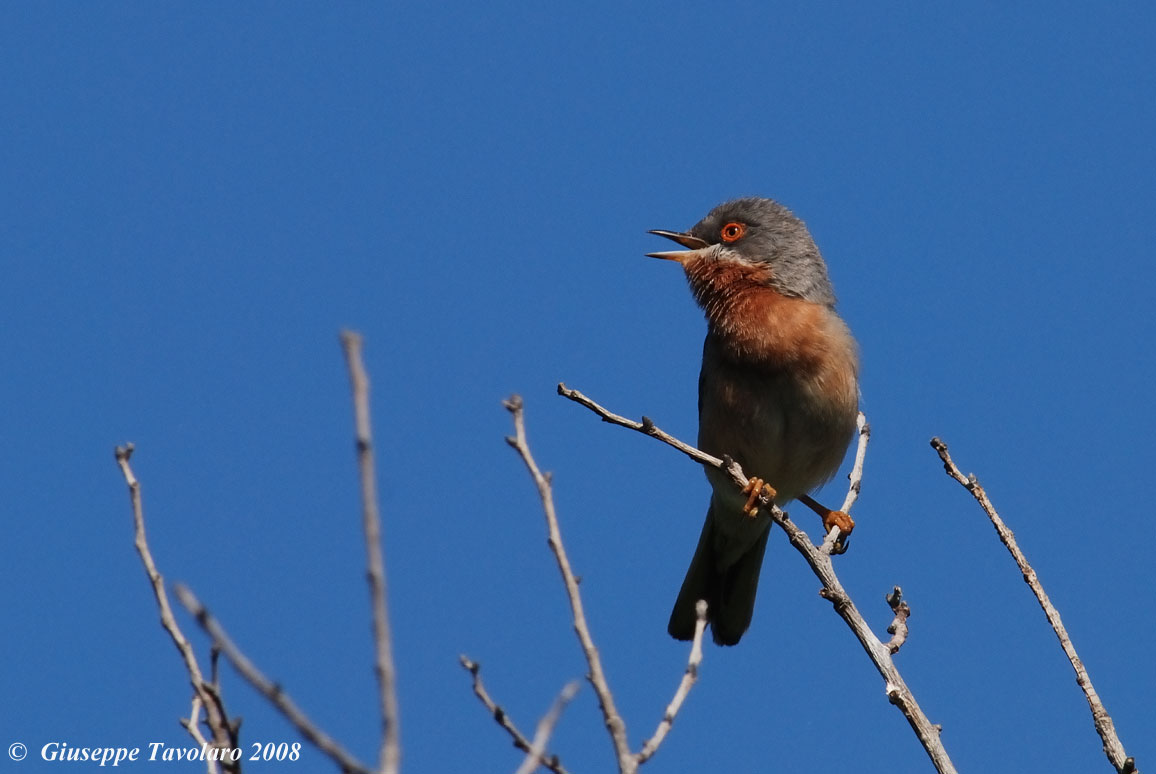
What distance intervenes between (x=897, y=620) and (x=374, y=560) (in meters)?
3.41

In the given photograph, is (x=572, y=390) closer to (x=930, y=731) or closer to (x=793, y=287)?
(x=930, y=731)

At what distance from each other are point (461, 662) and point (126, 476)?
1056 millimetres

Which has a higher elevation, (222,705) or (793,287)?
(793,287)

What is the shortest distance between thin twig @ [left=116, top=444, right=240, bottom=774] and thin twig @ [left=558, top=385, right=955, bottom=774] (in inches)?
76.2

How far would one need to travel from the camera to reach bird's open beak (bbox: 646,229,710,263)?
27.0 ft

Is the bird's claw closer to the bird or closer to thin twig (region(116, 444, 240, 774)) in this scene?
the bird

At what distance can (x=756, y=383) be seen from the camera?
298 inches

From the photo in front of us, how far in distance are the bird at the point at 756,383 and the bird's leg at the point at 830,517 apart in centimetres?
1

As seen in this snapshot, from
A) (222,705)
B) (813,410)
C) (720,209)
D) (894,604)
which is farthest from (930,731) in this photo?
(720,209)

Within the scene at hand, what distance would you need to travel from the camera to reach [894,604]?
16.1ft

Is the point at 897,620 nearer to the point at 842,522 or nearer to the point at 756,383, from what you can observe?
the point at 842,522

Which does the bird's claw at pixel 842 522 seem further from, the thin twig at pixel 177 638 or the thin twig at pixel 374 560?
the thin twig at pixel 374 560

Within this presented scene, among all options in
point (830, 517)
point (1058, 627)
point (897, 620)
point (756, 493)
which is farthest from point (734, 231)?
point (1058, 627)

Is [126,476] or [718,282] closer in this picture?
[126,476]
